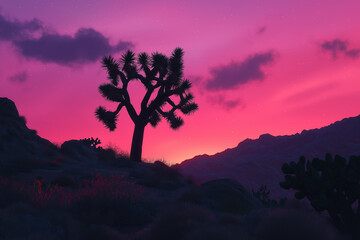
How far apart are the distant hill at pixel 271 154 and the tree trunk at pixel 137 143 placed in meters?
20.5

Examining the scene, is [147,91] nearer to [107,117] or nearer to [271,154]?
[107,117]

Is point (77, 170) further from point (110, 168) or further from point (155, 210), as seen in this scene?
point (155, 210)

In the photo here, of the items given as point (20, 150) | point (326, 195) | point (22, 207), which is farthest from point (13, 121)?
point (326, 195)

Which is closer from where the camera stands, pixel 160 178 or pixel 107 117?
pixel 160 178

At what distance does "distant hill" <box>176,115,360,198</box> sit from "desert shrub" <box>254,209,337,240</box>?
38.0 metres

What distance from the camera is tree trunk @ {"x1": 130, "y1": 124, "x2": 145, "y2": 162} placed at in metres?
26.1

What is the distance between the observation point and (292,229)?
600 cm

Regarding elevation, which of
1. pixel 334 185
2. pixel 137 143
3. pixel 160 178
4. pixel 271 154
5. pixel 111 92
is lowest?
pixel 334 185

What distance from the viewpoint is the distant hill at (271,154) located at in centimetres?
4909

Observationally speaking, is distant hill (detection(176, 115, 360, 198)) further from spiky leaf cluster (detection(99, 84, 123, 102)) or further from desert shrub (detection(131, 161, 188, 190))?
desert shrub (detection(131, 161, 188, 190))

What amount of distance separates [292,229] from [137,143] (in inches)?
819

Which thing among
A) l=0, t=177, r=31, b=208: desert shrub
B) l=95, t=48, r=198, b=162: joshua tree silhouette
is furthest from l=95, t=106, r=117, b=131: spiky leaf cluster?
l=0, t=177, r=31, b=208: desert shrub

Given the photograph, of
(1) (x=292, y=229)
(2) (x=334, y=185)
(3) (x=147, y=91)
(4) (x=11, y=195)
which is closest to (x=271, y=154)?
(3) (x=147, y=91)

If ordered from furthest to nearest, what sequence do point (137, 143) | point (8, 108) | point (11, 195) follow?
1. point (137, 143)
2. point (8, 108)
3. point (11, 195)
